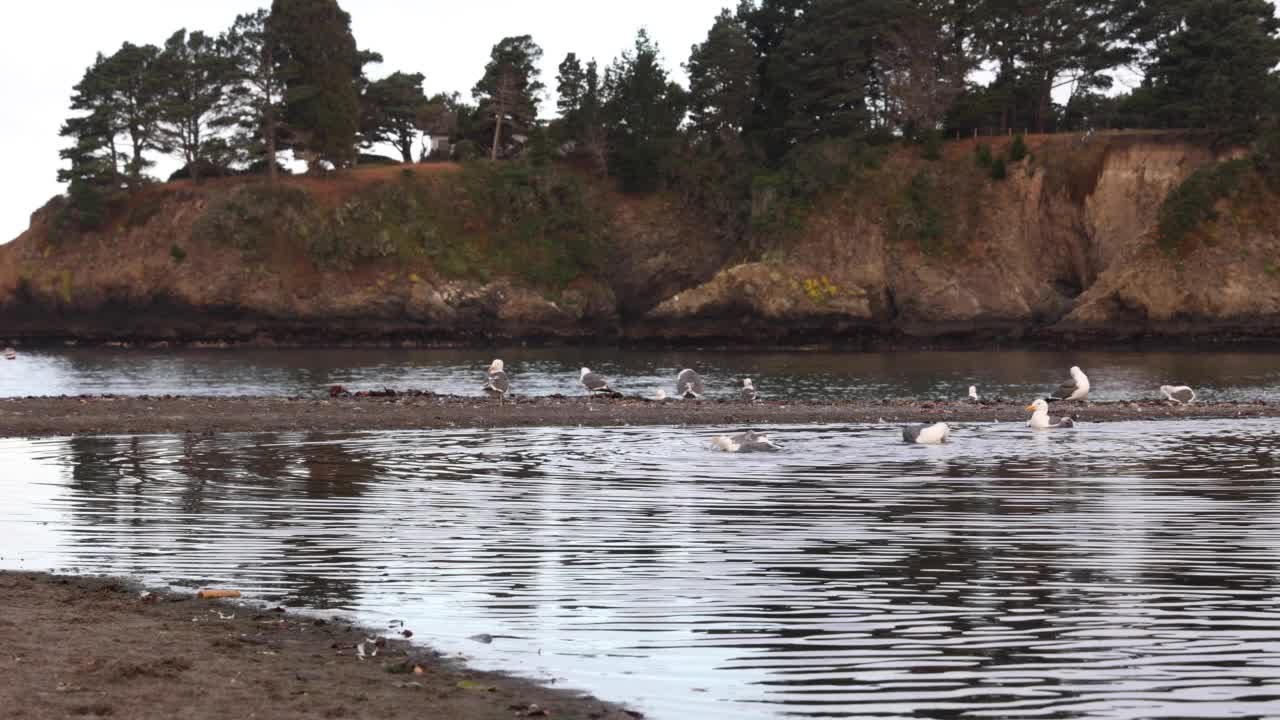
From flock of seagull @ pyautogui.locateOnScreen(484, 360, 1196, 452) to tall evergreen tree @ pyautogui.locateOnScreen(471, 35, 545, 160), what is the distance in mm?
66835

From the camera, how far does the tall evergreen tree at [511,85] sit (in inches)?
4119

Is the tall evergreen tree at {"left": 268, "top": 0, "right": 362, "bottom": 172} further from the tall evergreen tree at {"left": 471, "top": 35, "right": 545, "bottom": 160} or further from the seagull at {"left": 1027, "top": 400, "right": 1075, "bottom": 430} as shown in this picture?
the seagull at {"left": 1027, "top": 400, "right": 1075, "bottom": 430}

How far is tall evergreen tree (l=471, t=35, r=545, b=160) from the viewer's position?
10462 centimetres

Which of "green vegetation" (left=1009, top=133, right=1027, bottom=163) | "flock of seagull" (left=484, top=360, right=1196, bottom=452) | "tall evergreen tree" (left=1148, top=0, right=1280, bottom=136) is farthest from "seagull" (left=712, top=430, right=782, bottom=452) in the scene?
"green vegetation" (left=1009, top=133, right=1027, bottom=163)

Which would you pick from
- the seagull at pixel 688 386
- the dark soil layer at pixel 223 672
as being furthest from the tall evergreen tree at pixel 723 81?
the dark soil layer at pixel 223 672

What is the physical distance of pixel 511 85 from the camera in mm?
105375

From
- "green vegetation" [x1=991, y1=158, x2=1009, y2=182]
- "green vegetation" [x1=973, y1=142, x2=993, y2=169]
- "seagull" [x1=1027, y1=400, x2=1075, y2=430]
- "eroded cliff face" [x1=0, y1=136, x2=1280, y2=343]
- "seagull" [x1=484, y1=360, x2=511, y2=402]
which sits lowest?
"seagull" [x1=1027, y1=400, x2=1075, y2=430]

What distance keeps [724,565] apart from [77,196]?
94140mm

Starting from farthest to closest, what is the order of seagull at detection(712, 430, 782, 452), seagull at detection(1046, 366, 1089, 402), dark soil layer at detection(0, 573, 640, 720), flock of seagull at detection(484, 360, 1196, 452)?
1. seagull at detection(1046, 366, 1089, 402)
2. flock of seagull at detection(484, 360, 1196, 452)
3. seagull at detection(712, 430, 782, 452)
4. dark soil layer at detection(0, 573, 640, 720)

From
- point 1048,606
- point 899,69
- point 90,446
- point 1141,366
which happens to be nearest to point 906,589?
Result: point 1048,606

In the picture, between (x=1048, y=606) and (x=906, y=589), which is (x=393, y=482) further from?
(x=1048, y=606)

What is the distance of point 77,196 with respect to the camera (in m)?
95.6

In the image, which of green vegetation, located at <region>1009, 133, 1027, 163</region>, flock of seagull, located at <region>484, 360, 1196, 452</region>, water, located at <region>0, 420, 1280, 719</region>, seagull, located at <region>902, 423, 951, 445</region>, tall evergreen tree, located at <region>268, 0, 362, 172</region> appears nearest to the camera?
water, located at <region>0, 420, 1280, 719</region>

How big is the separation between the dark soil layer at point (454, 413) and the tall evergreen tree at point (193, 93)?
66.6m
